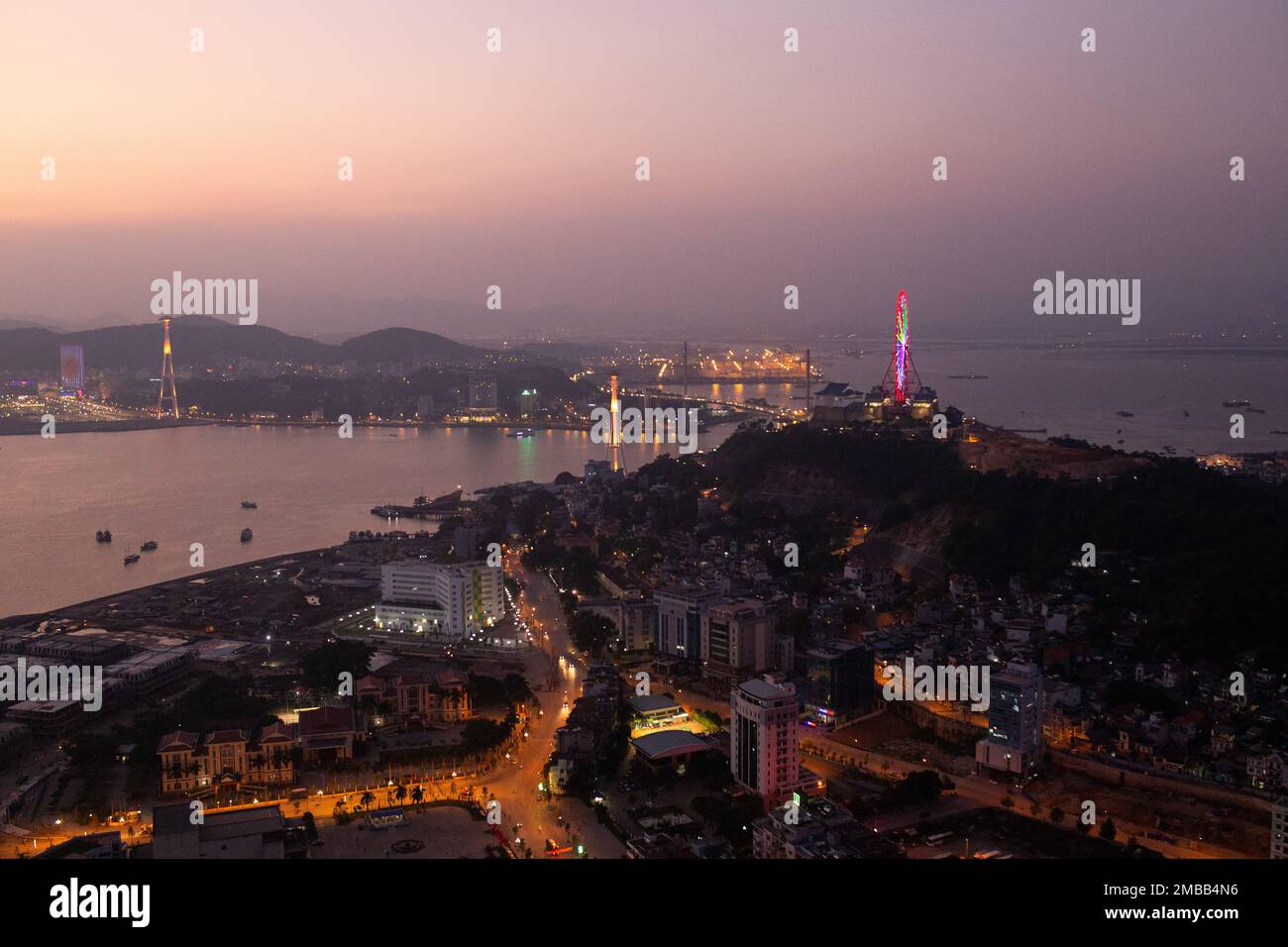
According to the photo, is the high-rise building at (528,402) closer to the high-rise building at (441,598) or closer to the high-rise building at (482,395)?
the high-rise building at (482,395)

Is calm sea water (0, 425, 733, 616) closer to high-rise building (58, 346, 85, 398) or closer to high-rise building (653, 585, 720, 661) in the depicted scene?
high-rise building (653, 585, 720, 661)

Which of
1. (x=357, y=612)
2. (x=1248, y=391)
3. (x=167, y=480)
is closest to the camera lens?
(x=357, y=612)

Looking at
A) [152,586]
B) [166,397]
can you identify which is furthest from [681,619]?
[166,397]

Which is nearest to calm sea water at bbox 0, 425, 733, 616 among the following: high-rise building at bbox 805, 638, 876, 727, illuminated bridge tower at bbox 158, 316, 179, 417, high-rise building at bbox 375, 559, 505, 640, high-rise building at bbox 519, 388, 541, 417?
high-rise building at bbox 519, 388, 541, 417

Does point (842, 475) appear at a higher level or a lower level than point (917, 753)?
higher
